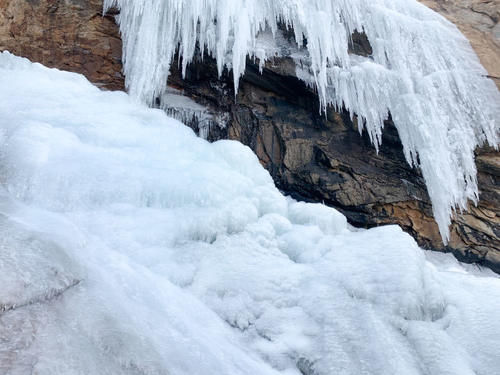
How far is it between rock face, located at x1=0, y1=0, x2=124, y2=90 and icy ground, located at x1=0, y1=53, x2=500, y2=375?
6.59 ft

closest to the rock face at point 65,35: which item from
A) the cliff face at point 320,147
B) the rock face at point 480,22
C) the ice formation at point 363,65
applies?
the cliff face at point 320,147

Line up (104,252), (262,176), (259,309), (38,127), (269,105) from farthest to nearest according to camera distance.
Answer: (269,105) → (262,176) → (38,127) → (259,309) → (104,252)

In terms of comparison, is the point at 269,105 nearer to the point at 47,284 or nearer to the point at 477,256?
the point at 477,256

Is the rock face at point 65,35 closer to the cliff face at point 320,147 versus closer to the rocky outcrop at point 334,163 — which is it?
the cliff face at point 320,147

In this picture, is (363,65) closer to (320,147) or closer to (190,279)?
(320,147)

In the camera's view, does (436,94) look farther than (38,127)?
Yes

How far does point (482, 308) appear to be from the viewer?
2504 millimetres

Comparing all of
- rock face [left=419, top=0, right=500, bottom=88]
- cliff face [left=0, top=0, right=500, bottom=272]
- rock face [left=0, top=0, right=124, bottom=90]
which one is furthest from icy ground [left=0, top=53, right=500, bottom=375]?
rock face [left=419, top=0, right=500, bottom=88]

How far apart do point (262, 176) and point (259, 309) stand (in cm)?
198

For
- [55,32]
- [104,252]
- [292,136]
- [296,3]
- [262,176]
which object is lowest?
[104,252]

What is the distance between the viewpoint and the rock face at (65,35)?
17.1 ft

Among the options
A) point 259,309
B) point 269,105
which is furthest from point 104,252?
point 269,105

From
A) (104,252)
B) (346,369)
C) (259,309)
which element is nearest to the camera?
(346,369)

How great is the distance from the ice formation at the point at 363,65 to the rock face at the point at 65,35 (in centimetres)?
31
